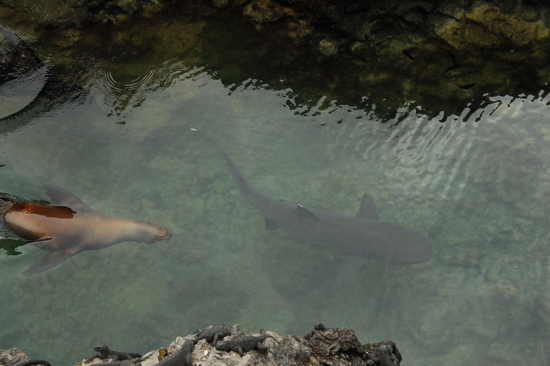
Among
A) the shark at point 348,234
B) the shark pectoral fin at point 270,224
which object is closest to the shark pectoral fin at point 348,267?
the shark at point 348,234

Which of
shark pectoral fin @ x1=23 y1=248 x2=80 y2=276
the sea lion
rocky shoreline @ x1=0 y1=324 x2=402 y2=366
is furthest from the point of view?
the sea lion

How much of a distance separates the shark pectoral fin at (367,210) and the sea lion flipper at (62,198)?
4.12 meters

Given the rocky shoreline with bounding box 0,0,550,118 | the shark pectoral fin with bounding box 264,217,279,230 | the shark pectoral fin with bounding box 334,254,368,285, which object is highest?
the rocky shoreline with bounding box 0,0,550,118

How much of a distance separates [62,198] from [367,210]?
448cm

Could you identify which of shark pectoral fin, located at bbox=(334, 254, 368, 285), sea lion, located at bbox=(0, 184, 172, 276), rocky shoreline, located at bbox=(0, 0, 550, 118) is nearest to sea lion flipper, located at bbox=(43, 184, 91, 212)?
sea lion, located at bbox=(0, 184, 172, 276)

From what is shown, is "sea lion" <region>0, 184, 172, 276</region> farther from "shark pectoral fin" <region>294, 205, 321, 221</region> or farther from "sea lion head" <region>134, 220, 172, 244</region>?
"shark pectoral fin" <region>294, 205, 321, 221</region>

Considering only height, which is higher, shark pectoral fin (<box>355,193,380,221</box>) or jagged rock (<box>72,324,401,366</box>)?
shark pectoral fin (<box>355,193,380,221</box>)

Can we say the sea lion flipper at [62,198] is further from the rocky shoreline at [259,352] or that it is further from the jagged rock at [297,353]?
the jagged rock at [297,353]

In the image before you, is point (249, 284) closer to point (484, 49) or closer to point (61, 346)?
point (61, 346)

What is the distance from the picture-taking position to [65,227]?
186 inches

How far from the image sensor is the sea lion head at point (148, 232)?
197 inches

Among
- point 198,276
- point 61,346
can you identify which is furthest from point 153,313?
point 61,346

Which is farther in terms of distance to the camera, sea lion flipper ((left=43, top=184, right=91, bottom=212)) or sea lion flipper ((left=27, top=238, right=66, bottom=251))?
sea lion flipper ((left=43, top=184, right=91, bottom=212))

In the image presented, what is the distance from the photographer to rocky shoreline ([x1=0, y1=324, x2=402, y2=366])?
2672 millimetres
